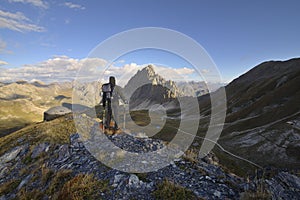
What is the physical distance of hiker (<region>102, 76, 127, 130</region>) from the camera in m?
17.6

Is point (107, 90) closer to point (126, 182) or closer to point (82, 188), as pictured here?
point (126, 182)

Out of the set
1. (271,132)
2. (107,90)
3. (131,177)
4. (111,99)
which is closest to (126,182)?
(131,177)

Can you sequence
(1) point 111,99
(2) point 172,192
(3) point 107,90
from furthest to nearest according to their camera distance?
(1) point 111,99
(3) point 107,90
(2) point 172,192

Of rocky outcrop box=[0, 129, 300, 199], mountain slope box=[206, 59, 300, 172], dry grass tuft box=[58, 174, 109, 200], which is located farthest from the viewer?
mountain slope box=[206, 59, 300, 172]

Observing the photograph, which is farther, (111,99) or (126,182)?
(111,99)

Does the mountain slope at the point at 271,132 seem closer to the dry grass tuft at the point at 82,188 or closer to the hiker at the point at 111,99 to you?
the hiker at the point at 111,99

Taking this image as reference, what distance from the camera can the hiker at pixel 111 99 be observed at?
17.6 m

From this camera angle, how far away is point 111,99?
18.4 m

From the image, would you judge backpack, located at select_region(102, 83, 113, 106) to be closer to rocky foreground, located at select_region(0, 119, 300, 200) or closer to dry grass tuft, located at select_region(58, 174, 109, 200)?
rocky foreground, located at select_region(0, 119, 300, 200)

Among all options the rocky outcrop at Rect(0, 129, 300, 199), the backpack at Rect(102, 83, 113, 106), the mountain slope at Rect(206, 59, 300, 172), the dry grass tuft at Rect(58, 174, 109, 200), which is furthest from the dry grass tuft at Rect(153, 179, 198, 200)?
the mountain slope at Rect(206, 59, 300, 172)

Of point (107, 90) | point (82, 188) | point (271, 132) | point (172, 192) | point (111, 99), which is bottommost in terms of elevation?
point (271, 132)

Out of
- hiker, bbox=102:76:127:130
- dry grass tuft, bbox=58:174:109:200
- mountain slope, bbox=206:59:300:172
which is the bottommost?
mountain slope, bbox=206:59:300:172

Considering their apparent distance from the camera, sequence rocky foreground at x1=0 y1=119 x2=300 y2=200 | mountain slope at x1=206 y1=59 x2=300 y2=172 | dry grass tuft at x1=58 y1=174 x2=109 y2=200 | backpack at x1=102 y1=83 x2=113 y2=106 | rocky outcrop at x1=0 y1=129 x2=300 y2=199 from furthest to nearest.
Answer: mountain slope at x1=206 y1=59 x2=300 y2=172, backpack at x1=102 y1=83 x2=113 y2=106, rocky outcrop at x1=0 y1=129 x2=300 y2=199, rocky foreground at x1=0 y1=119 x2=300 y2=200, dry grass tuft at x1=58 y1=174 x2=109 y2=200

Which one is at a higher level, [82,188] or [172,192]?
[172,192]
